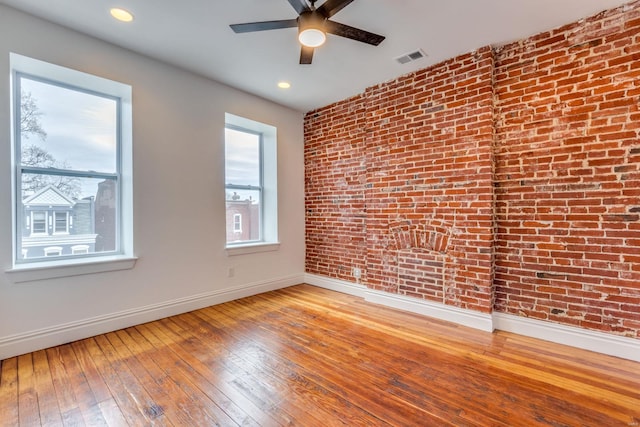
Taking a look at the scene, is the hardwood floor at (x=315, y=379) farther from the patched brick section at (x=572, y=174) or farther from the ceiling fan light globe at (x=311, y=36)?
the ceiling fan light globe at (x=311, y=36)

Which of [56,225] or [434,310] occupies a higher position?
[56,225]

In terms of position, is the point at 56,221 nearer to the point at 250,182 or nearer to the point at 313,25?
the point at 250,182

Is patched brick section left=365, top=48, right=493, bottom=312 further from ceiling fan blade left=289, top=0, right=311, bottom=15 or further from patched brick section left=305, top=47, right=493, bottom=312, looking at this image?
ceiling fan blade left=289, top=0, right=311, bottom=15

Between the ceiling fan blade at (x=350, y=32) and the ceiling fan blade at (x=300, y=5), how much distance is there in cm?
17

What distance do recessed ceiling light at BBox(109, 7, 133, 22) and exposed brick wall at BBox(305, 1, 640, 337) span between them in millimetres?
2666

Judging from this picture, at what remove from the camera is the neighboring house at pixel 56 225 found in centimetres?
261

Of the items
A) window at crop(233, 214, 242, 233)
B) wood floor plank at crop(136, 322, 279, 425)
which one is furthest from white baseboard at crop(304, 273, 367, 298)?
wood floor plank at crop(136, 322, 279, 425)

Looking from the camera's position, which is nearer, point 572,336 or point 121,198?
point 572,336

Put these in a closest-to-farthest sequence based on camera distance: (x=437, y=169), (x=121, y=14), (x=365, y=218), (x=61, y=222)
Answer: (x=121, y=14) < (x=61, y=222) < (x=437, y=169) < (x=365, y=218)

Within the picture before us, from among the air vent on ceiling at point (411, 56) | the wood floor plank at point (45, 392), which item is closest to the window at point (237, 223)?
the wood floor plank at point (45, 392)

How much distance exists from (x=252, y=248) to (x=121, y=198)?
1.68m

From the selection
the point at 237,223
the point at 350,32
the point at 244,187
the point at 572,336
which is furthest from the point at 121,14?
the point at 572,336

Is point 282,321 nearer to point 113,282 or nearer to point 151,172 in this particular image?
point 113,282

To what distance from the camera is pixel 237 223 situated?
4.17m
